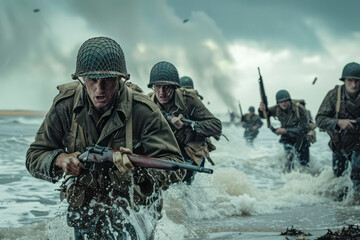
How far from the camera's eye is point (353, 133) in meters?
8.08

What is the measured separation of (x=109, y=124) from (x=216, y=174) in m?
7.38

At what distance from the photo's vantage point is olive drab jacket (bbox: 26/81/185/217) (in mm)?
3645

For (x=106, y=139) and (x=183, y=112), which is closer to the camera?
(x=106, y=139)

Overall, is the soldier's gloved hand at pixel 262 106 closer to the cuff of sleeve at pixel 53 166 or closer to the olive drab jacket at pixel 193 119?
the olive drab jacket at pixel 193 119

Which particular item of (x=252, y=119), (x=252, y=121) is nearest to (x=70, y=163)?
(x=252, y=119)

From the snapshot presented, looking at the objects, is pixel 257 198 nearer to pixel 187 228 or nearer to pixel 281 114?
pixel 187 228

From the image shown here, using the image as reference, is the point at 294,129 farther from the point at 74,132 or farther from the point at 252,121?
the point at 252,121

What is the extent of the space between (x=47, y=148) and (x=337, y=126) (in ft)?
17.5

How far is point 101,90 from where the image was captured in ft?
11.7

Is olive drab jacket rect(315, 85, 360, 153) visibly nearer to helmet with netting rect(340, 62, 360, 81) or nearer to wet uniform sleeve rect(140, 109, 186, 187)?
helmet with netting rect(340, 62, 360, 81)

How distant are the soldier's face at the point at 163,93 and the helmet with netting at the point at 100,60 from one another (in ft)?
9.94

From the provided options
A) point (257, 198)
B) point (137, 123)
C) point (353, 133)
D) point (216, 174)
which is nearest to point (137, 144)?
point (137, 123)

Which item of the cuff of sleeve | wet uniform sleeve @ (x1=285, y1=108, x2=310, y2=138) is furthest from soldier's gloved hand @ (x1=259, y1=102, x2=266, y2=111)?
the cuff of sleeve

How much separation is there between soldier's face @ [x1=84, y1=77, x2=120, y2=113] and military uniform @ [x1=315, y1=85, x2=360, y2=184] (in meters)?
5.03
